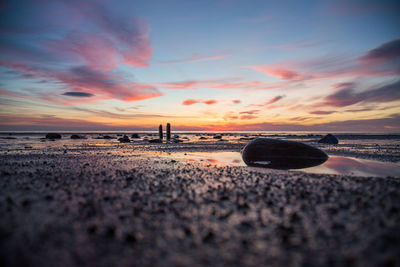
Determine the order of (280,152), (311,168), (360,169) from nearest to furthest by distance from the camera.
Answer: (360,169) → (311,168) → (280,152)

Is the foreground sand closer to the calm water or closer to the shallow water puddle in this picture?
the shallow water puddle

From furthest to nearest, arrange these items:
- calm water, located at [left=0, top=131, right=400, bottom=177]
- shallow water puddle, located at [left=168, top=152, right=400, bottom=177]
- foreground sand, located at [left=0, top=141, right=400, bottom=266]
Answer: calm water, located at [left=0, top=131, right=400, bottom=177]
shallow water puddle, located at [left=168, top=152, right=400, bottom=177]
foreground sand, located at [left=0, top=141, right=400, bottom=266]

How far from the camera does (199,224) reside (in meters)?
3.41

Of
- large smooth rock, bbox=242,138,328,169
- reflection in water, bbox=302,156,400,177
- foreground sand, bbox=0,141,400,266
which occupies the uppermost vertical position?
large smooth rock, bbox=242,138,328,169

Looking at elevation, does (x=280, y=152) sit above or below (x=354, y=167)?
above

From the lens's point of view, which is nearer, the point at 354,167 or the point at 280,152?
the point at 354,167

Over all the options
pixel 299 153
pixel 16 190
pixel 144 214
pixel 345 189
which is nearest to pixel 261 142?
pixel 299 153

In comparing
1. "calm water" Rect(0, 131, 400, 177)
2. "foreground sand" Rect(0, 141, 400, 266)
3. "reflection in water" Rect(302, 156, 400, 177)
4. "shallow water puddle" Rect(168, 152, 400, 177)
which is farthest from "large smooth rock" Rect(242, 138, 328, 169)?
"foreground sand" Rect(0, 141, 400, 266)

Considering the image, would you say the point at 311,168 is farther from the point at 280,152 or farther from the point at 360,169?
the point at 280,152

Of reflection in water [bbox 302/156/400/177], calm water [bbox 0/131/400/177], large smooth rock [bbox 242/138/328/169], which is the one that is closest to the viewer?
reflection in water [bbox 302/156/400/177]

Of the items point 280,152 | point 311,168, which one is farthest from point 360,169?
point 280,152

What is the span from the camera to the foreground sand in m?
2.46

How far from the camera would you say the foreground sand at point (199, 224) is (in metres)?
2.46

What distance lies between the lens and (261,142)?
12859 millimetres
